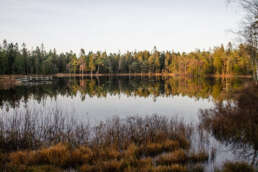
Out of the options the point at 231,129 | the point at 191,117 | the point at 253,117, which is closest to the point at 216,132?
the point at 231,129

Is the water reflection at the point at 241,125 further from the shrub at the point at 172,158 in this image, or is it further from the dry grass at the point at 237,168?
the shrub at the point at 172,158

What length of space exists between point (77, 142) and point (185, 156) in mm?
4615

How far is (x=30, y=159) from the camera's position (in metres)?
6.42

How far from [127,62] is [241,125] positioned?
111504 mm

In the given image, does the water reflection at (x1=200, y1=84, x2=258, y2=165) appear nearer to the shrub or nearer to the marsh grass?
the marsh grass

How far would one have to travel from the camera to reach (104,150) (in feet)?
23.9

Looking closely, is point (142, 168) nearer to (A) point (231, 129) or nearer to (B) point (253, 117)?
(A) point (231, 129)

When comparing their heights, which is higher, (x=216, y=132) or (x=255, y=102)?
(x=255, y=102)

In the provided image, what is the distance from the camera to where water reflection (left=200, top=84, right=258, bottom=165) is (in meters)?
7.73

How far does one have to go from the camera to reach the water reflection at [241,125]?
7.73m

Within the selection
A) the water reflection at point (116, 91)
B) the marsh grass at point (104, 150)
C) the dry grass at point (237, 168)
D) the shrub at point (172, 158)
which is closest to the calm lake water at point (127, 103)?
the water reflection at point (116, 91)

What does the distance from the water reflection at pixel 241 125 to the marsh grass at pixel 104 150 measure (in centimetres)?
157

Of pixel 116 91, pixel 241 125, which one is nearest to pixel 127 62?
pixel 116 91

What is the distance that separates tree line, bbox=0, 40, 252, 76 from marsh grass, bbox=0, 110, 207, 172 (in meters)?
51.6
